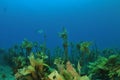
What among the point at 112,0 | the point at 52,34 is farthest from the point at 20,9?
the point at 112,0

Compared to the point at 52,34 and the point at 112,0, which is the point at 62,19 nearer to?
the point at 52,34

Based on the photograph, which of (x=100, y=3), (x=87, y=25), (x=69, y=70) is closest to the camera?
(x=69, y=70)

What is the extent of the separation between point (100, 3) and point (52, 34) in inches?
1004

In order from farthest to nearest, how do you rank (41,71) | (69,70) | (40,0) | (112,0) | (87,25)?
1. (40,0)
2. (87,25)
3. (112,0)
4. (41,71)
5. (69,70)

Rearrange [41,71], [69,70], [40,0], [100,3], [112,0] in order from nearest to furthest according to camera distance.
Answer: [69,70] < [41,71] < [112,0] < [100,3] < [40,0]

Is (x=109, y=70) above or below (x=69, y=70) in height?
below

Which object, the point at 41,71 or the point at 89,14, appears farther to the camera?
the point at 89,14

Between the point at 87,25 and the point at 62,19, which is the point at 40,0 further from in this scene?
the point at 87,25

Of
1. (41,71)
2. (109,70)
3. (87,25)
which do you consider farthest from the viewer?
(87,25)

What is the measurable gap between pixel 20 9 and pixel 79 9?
23828mm

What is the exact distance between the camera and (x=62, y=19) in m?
124

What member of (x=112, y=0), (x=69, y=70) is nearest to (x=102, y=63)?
(x=69, y=70)

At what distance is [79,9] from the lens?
371 feet

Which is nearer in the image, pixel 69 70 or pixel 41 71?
pixel 69 70
